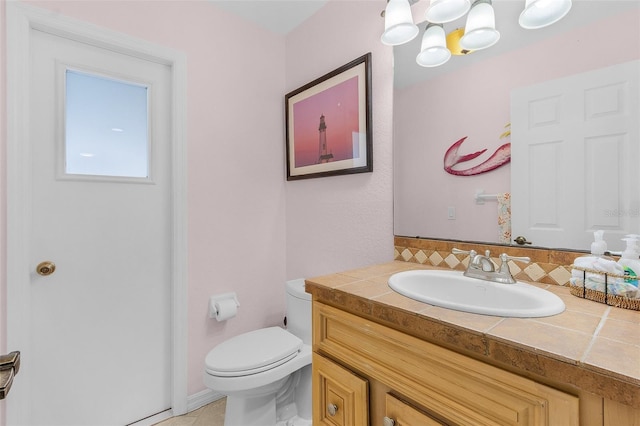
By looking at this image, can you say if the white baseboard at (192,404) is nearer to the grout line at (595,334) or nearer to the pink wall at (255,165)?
the pink wall at (255,165)

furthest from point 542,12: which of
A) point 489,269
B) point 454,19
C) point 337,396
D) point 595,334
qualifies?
point 337,396

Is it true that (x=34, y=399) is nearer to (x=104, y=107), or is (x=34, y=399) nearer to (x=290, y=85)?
(x=104, y=107)

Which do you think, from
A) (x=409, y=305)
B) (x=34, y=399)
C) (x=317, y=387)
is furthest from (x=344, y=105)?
(x=34, y=399)

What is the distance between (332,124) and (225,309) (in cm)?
126

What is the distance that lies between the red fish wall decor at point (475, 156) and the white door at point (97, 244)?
149 centimetres

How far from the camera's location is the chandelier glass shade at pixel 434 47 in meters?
1.24

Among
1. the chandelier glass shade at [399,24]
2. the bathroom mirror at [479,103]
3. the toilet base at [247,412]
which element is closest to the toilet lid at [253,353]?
the toilet base at [247,412]

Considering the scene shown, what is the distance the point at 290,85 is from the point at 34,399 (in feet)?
7.22

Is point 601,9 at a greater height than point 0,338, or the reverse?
point 601,9

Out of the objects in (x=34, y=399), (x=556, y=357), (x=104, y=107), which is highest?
(x=104, y=107)

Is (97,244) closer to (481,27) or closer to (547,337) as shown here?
(547,337)

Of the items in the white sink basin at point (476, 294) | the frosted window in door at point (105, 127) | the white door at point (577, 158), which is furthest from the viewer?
the frosted window in door at point (105, 127)

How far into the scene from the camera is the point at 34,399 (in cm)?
138

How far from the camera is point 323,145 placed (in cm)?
180
